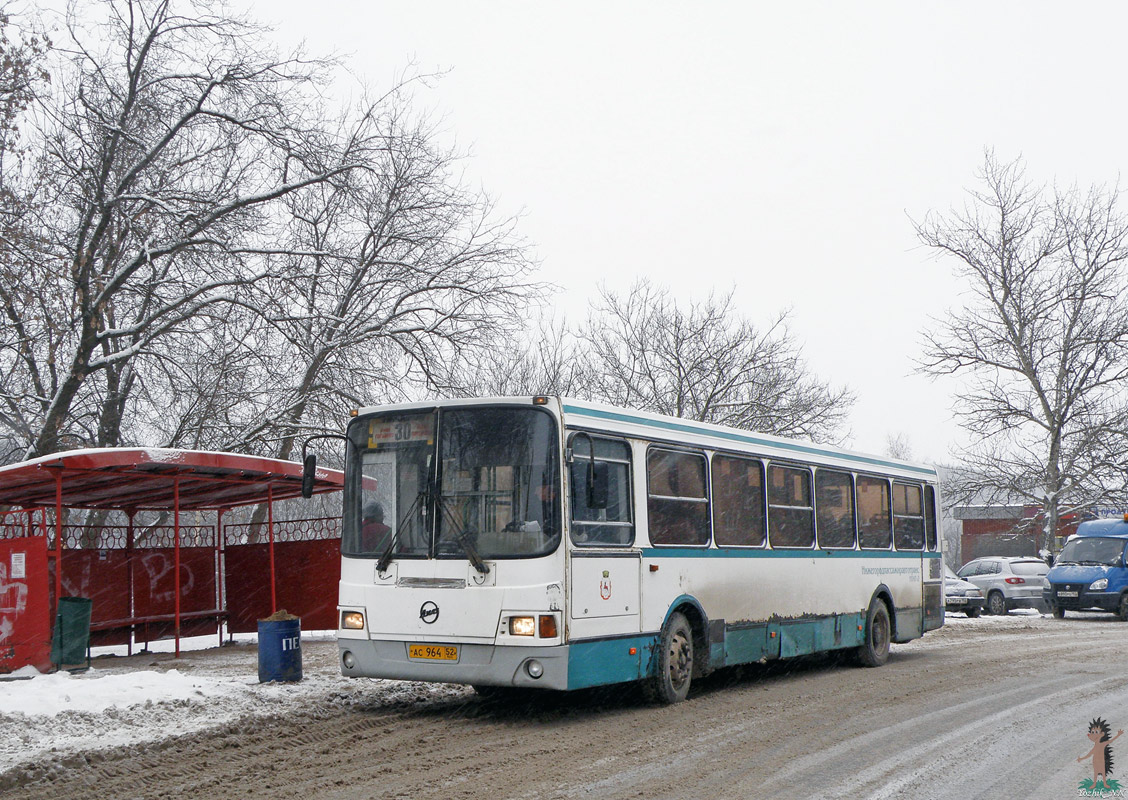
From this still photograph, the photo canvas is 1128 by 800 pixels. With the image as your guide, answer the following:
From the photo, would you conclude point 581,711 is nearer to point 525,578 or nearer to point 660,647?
point 660,647

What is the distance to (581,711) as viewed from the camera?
1106 centimetres

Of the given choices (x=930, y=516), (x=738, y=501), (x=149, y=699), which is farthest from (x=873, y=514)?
(x=149, y=699)

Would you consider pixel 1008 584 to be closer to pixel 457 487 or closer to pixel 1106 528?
pixel 1106 528

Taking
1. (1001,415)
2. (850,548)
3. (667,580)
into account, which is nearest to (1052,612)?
(1001,415)

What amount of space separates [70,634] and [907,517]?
11650 mm

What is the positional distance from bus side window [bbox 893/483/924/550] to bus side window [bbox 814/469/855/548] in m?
1.69

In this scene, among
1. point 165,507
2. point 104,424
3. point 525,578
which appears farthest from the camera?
point 104,424

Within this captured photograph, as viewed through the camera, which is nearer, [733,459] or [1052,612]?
[733,459]

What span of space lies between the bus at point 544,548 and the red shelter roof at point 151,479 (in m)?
3.44

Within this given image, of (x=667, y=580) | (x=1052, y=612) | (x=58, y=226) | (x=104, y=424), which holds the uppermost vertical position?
(x=58, y=226)

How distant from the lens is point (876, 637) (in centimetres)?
1609

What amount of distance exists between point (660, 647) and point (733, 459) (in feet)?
8.43

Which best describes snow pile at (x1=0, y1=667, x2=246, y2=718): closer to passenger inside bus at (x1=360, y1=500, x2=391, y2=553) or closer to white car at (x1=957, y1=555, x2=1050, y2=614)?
passenger inside bus at (x1=360, y1=500, x2=391, y2=553)

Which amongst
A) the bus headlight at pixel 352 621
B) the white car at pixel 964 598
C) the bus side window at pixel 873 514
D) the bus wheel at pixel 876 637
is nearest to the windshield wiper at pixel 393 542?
the bus headlight at pixel 352 621
